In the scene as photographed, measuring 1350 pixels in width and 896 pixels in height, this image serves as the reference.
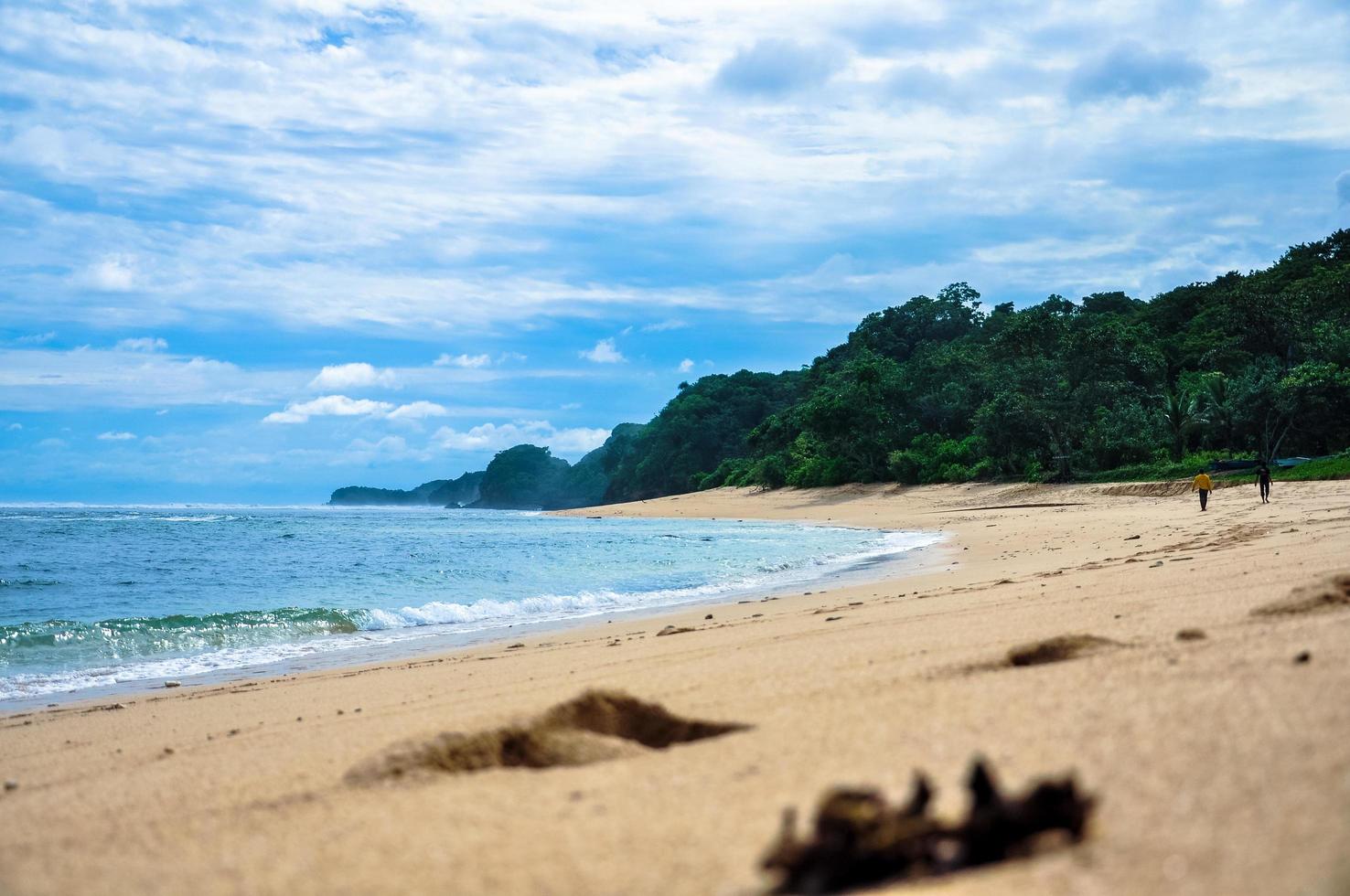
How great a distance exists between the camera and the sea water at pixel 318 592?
39.2 feet

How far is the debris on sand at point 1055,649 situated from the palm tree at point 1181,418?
40.2 meters

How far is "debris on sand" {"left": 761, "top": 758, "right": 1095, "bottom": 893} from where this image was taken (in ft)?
6.88

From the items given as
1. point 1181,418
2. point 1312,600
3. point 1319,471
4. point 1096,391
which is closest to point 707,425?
point 1096,391

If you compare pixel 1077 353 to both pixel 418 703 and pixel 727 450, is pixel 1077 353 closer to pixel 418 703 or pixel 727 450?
pixel 418 703

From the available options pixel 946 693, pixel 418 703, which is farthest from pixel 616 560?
pixel 946 693

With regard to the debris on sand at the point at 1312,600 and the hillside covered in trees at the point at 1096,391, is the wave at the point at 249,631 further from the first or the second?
the hillside covered in trees at the point at 1096,391

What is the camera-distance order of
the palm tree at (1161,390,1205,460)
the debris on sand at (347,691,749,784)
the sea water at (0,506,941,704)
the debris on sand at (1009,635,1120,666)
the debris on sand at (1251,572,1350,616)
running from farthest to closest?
1. the palm tree at (1161,390,1205,460)
2. the sea water at (0,506,941,704)
3. the debris on sand at (1251,572,1350,616)
4. the debris on sand at (1009,635,1120,666)
5. the debris on sand at (347,691,749,784)

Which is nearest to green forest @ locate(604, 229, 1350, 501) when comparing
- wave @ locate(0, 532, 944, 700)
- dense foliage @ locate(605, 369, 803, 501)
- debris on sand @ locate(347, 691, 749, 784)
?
dense foliage @ locate(605, 369, 803, 501)

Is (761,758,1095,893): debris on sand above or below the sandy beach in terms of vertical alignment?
above

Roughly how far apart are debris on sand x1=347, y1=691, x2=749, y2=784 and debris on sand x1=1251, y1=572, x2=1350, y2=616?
3307 millimetres

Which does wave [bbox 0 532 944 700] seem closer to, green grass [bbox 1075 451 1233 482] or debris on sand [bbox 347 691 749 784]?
debris on sand [bbox 347 691 749 784]

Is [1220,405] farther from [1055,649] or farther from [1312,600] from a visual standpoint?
[1055,649]

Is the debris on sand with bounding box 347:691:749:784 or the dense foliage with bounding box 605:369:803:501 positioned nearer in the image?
the debris on sand with bounding box 347:691:749:784

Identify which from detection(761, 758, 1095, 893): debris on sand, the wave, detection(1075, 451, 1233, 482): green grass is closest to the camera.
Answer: detection(761, 758, 1095, 893): debris on sand
